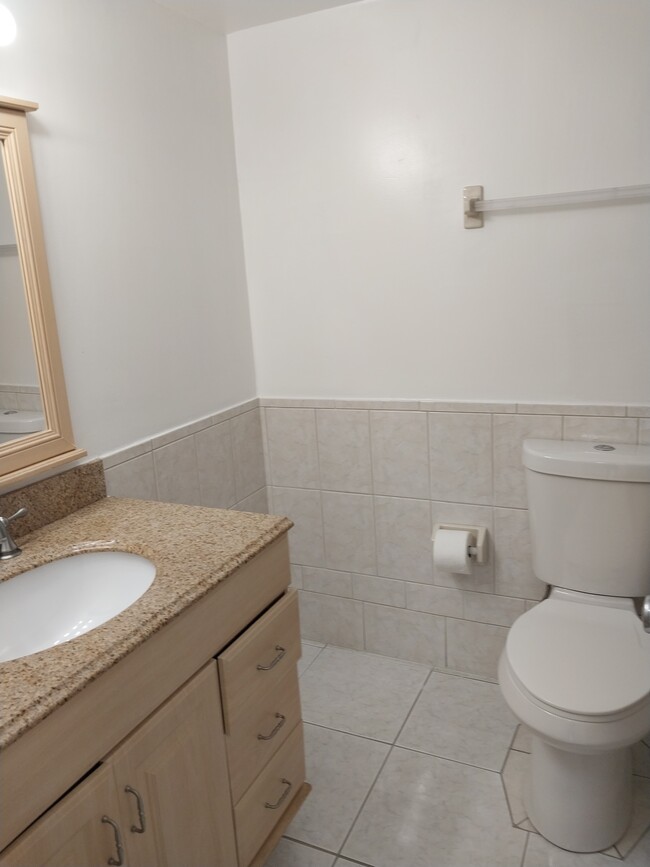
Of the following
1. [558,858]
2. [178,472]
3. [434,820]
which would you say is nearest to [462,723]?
[434,820]

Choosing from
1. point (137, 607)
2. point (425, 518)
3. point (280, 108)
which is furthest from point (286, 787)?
point (280, 108)

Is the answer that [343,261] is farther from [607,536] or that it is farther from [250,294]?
[607,536]

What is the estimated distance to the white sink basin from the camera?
1285mm

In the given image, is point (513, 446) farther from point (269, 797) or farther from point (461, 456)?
point (269, 797)

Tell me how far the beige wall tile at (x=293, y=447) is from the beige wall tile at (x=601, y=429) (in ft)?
2.80

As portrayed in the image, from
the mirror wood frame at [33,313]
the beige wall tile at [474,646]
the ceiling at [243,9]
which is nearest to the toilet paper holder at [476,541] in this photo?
the beige wall tile at [474,646]

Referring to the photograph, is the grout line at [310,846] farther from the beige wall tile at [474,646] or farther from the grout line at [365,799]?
the beige wall tile at [474,646]

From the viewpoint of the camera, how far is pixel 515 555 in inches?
83.0

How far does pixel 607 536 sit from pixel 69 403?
1.45 metres

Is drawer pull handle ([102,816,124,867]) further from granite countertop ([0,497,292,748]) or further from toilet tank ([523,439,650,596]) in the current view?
toilet tank ([523,439,650,596])

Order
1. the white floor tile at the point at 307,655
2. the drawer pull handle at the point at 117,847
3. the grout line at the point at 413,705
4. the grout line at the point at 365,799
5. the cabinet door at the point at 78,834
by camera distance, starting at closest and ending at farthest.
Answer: the cabinet door at the point at 78,834, the drawer pull handle at the point at 117,847, the grout line at the point at 365,799, the grout line at the point at 413,705, the white floor tile at the point at 307,655

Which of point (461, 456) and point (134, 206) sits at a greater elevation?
point (134, 206)

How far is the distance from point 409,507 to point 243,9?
1.63 m

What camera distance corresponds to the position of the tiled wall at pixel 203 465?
1828 mm
